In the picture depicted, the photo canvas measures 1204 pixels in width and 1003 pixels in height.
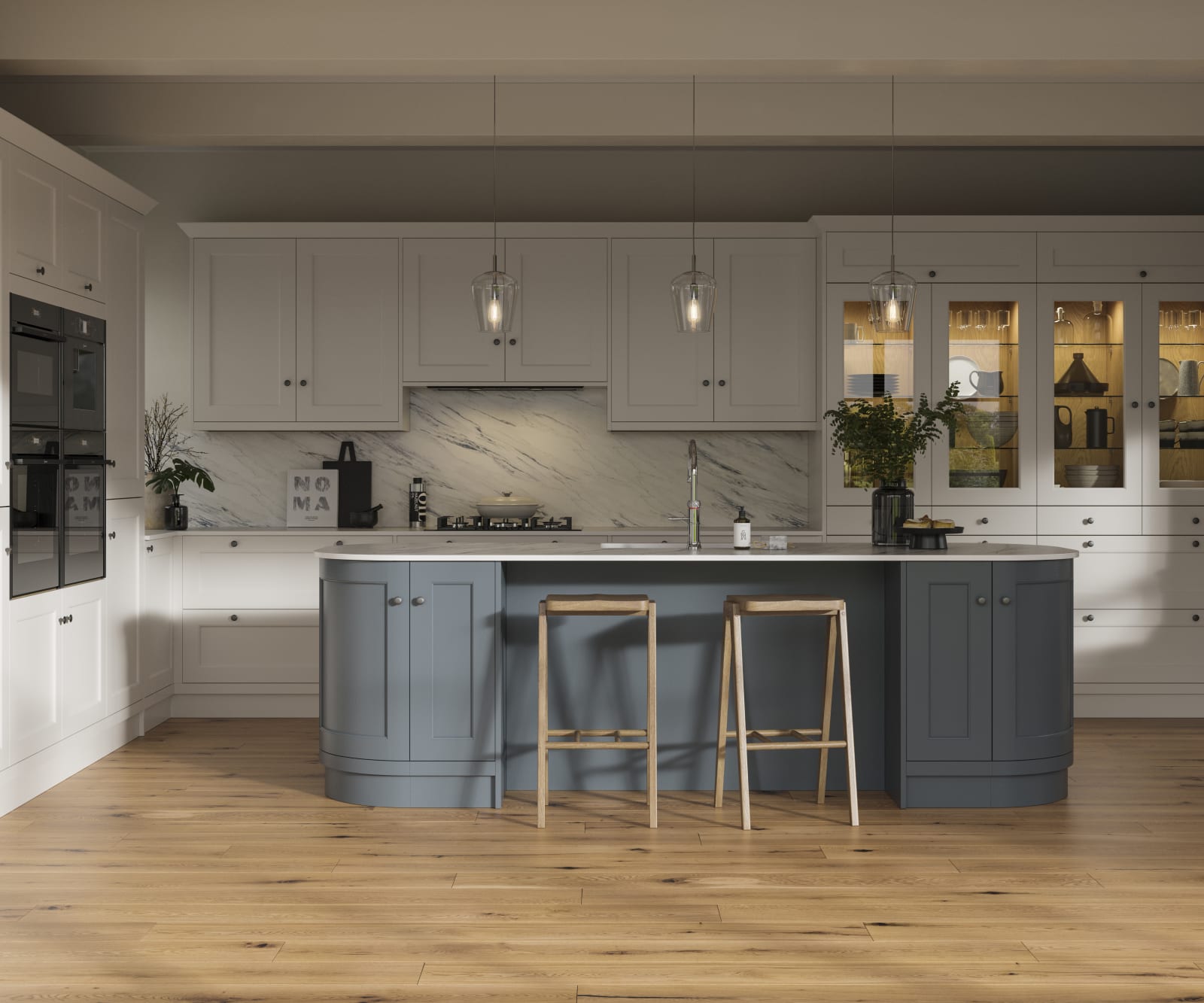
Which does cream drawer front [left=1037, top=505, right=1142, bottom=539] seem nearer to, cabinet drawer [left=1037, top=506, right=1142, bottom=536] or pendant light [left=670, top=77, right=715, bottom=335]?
cabinet drawer [left=1037, top=506, right=1142, bottom=536]

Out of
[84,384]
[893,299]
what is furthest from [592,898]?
[84,384]

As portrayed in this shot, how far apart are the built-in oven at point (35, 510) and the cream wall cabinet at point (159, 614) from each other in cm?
81

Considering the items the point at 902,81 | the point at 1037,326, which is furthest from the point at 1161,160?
the point at 902,81

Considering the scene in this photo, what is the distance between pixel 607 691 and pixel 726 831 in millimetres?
666

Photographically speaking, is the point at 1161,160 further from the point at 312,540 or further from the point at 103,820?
the point at 103,820

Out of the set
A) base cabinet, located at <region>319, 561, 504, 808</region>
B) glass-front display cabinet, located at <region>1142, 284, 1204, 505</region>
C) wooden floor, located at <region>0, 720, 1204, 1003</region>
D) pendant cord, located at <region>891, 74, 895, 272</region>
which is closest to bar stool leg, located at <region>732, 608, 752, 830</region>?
wooden floor, located at <region>0, 720, 1204, 1003</region>

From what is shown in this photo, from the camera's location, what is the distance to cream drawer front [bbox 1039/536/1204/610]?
16.7ft

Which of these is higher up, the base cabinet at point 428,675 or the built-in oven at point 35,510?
the built-in oven at point 35,510

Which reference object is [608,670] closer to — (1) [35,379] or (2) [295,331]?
(1) [35,379]

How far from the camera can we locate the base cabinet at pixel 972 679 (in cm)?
361

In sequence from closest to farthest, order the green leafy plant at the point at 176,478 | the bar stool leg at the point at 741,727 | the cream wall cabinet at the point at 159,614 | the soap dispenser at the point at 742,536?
1. the bar stool leg at the point at 741,727
2. the soap dispenser at the point at 742,536
3. the cream wall cabinet at the point at 159,614
4. the green leafy plant at the point at 176,478

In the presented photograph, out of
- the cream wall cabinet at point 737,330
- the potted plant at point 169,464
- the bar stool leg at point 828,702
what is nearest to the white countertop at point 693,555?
the bar stool leg at point 828,702

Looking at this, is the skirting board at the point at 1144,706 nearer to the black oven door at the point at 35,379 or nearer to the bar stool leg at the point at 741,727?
the bar stool leg at the point at 741,727

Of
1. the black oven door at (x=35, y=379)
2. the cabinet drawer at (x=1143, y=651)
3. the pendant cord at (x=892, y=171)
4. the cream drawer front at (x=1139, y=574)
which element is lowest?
the cabinet drawer at (x=1143, y=651)
